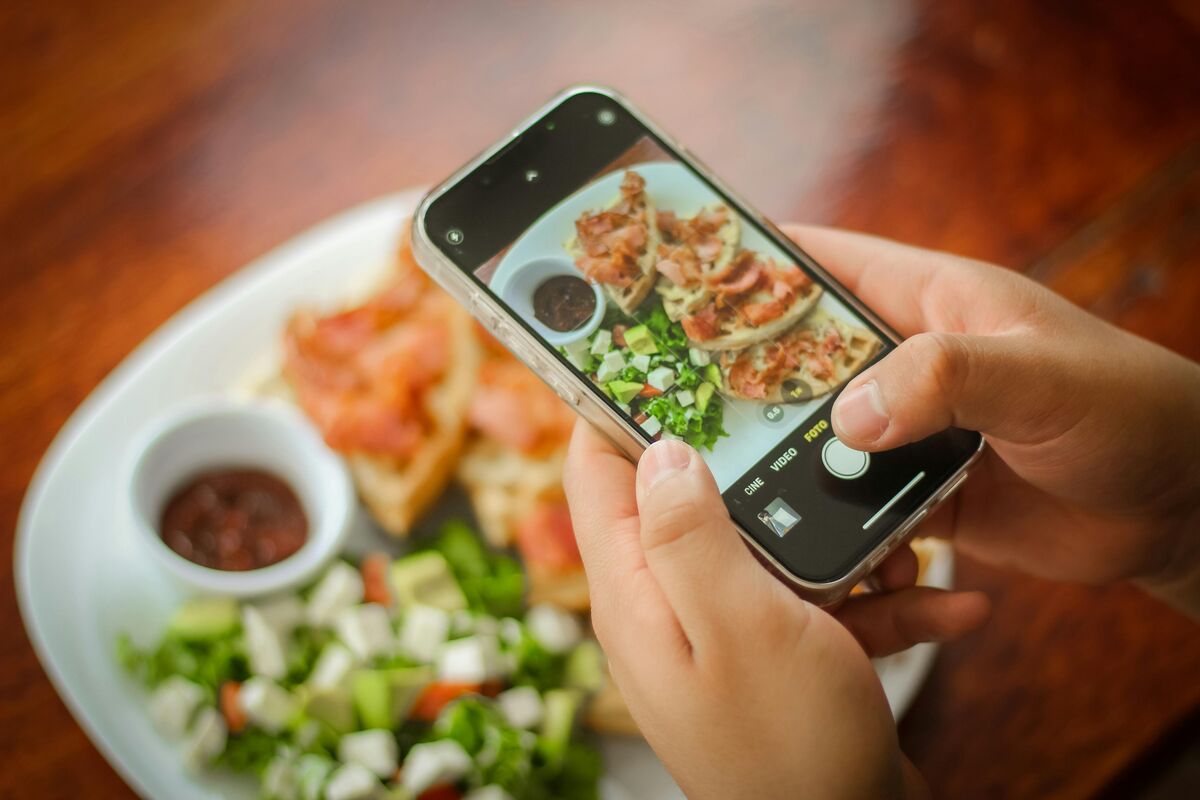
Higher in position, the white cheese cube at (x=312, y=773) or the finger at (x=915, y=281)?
the finger at (x=915, y=281)

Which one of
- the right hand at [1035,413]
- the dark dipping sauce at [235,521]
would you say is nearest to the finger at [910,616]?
the right hand at [1035,413]

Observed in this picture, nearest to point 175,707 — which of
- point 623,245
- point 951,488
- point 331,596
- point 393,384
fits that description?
point 331,596

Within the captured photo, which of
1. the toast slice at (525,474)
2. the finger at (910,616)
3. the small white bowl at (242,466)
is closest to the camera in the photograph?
the finger at (910,616)

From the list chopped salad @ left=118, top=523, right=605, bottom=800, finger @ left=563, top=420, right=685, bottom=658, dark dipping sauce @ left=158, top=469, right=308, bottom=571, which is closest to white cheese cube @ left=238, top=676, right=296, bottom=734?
chopped salad @ left=118, top=523, right=605, bottom=800

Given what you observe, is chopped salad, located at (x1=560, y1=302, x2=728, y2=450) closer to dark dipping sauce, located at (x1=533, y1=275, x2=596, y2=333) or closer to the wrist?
dark dipping sauce, located at (x1=533, y1=275, x2=596, y2=333)

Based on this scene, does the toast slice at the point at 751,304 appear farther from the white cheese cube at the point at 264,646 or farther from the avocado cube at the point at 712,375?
the white cheese cube at the point at 264,646

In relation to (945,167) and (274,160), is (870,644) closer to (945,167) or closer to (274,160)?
(945,167)

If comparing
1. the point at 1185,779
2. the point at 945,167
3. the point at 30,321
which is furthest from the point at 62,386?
the point at 1185,779
